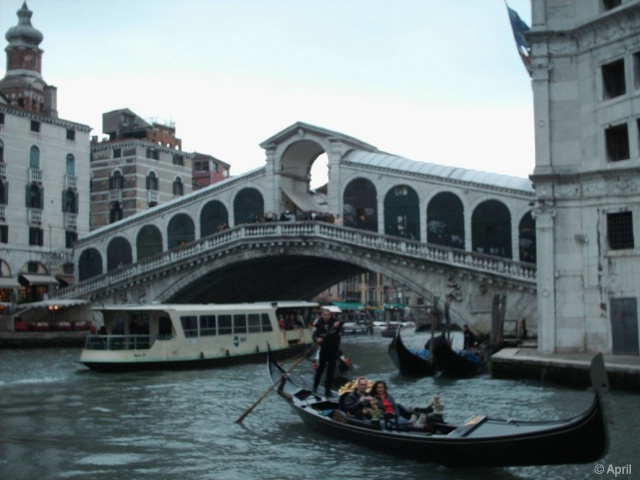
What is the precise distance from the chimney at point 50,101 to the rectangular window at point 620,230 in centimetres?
2610

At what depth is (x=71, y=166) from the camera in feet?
118

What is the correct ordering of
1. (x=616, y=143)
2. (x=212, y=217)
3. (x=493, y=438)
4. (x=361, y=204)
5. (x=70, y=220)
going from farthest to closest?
(x=70, y=220) → (x=212, y=217) → (x=361, y=204) → (x=616, y=143) → (x=493, y=438)

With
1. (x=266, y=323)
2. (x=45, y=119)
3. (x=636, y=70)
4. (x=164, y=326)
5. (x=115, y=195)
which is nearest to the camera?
(x=636, y=70)

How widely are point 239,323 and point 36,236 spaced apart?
49.9 ft

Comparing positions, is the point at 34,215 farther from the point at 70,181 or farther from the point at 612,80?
the point at 612,80

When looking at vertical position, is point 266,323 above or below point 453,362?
above

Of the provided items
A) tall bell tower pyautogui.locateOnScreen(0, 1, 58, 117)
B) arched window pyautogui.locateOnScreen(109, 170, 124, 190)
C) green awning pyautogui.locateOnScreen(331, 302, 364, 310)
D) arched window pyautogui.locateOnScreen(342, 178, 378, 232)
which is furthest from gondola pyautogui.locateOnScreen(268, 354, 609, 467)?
green awning pyautogui.locateOnScreen(331, 302, 364, 310)

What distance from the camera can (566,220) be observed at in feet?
55.0

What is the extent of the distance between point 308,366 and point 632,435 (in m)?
12.4

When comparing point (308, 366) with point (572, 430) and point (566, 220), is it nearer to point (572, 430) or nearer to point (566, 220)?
point (566, 220)

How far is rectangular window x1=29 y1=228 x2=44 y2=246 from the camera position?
3403cm

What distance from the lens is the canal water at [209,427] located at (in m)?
9.37

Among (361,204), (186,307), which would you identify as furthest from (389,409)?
(361,204)

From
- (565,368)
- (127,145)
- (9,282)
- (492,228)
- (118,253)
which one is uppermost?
(127,145)
